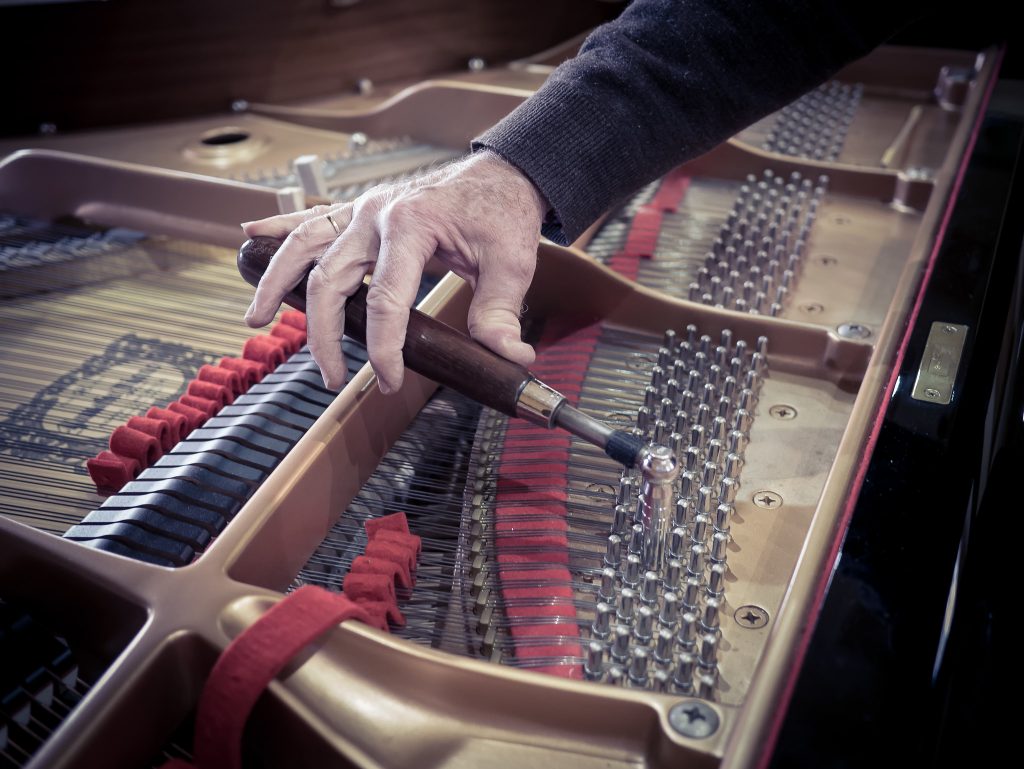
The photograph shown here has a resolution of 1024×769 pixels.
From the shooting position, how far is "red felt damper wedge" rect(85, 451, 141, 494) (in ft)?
4.81

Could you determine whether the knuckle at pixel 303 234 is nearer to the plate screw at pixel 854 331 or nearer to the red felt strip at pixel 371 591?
the red felt strip at pixel 371 591

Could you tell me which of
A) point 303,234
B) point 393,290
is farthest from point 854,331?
point 303,234

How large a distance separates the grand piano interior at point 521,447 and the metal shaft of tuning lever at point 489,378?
5.3 inches

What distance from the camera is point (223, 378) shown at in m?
1.65

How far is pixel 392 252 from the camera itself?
130 cm

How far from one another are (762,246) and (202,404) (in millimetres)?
1156

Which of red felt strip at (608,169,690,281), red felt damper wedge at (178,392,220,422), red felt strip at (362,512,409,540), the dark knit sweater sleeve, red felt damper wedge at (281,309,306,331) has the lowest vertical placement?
red felt damper wedge at (178,392,220,422)

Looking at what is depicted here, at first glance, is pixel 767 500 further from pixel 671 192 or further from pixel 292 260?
pixel 671 192

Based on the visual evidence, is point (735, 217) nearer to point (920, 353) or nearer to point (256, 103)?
point (920, 353)

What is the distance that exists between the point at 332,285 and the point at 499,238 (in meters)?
0.25

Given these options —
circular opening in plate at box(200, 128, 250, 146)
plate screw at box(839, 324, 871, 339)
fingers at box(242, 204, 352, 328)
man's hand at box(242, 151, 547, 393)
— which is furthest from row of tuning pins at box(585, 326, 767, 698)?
circular opening in plate at box(200, 128, 250, 146)

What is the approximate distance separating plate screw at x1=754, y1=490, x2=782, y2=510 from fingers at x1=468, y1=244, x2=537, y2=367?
0.38m

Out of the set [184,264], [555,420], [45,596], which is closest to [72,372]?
[184,264]

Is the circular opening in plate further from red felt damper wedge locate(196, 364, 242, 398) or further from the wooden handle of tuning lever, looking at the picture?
the wooden handle of tuning lever
